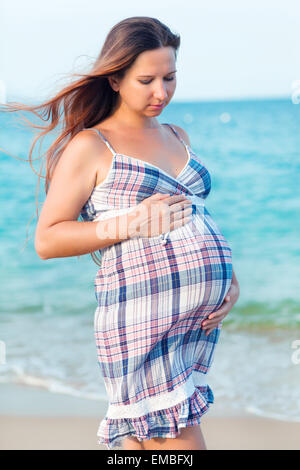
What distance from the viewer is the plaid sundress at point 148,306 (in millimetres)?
1812

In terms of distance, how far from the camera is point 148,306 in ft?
5.94

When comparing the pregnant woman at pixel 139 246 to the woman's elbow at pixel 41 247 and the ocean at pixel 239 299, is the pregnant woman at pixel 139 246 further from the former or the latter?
the ocean at pixel 239 299

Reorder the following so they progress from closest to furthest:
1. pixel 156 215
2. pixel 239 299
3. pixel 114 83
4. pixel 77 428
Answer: pixel 156 215
pixel 114 83
pixel 77 428
pixel 239 299

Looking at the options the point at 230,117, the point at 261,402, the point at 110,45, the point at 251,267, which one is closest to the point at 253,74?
the point at 230,117

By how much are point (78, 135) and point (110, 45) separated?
0.97ft

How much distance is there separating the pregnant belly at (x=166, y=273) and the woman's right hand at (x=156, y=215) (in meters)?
0.04

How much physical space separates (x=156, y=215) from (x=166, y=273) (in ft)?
0.59

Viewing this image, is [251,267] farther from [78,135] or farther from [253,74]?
[253,74]

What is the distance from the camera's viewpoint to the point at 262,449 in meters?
3.20

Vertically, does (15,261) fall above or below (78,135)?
below

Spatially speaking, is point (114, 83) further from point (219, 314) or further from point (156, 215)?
point (219, 314)

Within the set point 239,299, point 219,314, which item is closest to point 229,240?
point 239,299

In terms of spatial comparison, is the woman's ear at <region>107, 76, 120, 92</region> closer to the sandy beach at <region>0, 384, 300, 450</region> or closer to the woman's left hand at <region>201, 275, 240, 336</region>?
the woman's left hand at <region>201, 275, 240, 336</region>

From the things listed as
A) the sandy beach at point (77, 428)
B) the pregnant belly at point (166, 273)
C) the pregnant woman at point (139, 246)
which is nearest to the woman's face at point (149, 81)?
the pregnant woman at point (139, 246)
